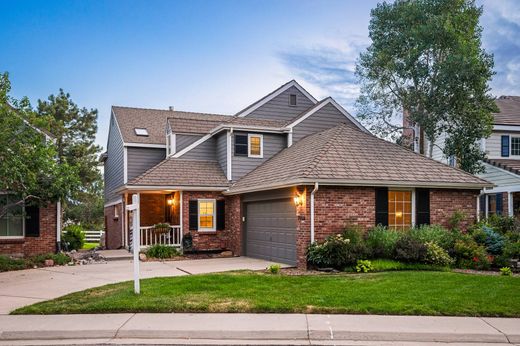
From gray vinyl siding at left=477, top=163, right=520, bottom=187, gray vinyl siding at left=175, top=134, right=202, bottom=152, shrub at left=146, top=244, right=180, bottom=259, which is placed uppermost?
gray vinyl siding at left=175, top=134, right=202, bottom=152

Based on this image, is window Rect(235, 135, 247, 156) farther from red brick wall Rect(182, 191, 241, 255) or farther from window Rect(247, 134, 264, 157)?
red brick wall Rect(182, 191, 241, 255)

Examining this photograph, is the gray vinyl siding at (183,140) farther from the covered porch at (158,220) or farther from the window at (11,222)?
the window at (11,222)

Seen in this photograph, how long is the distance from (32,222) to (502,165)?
822 inches

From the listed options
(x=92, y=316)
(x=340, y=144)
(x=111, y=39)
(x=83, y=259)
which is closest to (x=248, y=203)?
(x=340, y=144)

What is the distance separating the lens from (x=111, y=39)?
19.4 metres

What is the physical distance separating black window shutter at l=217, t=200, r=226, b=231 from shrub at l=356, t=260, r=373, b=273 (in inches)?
304

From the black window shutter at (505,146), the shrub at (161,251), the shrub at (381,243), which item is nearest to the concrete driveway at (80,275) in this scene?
the shrub at (161,251)

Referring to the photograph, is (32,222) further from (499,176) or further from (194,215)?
(499,176)

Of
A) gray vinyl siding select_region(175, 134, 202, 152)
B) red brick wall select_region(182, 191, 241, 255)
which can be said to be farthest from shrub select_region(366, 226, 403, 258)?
gray vinyl siding select_region(175, 134, 202, 152)

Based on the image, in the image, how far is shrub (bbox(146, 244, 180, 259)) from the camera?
1866cm

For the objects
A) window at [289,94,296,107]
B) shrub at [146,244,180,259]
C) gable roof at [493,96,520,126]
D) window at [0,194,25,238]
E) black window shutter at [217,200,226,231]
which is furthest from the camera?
gable roof at [493,96,520,126]

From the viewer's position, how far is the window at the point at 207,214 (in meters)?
19.9

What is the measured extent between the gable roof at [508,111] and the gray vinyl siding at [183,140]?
50.3 feet

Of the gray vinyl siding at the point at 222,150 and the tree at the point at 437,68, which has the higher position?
the tree at the point at 437,68
